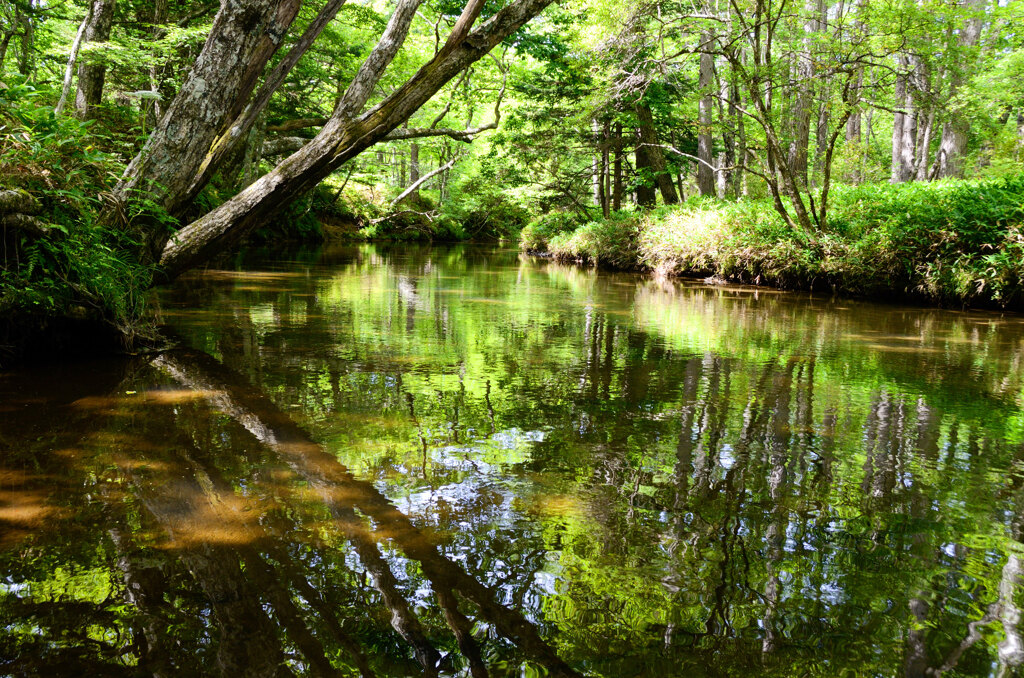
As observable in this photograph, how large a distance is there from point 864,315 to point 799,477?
596 centimetres

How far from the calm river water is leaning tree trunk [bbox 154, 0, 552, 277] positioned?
Result: 1398 millimetres

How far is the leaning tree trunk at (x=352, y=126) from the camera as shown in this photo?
539 centimetres

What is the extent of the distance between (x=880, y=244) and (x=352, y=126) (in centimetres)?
729

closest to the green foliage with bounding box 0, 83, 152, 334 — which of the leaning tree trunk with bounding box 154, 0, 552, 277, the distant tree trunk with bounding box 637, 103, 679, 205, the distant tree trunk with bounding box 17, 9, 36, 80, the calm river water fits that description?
the calm river water

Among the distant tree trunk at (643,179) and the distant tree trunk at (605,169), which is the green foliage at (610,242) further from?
the distant tree trunk at (643,179)

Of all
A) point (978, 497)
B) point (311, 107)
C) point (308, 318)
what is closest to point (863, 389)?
point (978, 497)

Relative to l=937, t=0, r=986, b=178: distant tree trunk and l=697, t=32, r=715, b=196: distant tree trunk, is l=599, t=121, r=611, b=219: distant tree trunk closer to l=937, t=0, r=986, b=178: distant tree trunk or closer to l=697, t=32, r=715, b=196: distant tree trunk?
l=697, t=32, r=715, b=196: distant tree trunk

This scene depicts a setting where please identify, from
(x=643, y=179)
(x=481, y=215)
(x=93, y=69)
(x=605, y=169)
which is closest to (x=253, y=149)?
(x=93, y=69)

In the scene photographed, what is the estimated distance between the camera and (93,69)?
412 inches

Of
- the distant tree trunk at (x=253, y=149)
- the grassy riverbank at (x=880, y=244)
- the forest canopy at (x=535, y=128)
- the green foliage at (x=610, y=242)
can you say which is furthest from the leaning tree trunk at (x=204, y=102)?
the green foliage at (x=610, y=242)

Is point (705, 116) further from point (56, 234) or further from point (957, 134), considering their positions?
point (56, 234)

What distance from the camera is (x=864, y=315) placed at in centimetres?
754

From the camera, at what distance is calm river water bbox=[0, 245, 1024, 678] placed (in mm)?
1438

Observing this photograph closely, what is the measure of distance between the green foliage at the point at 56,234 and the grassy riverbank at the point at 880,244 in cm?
894
